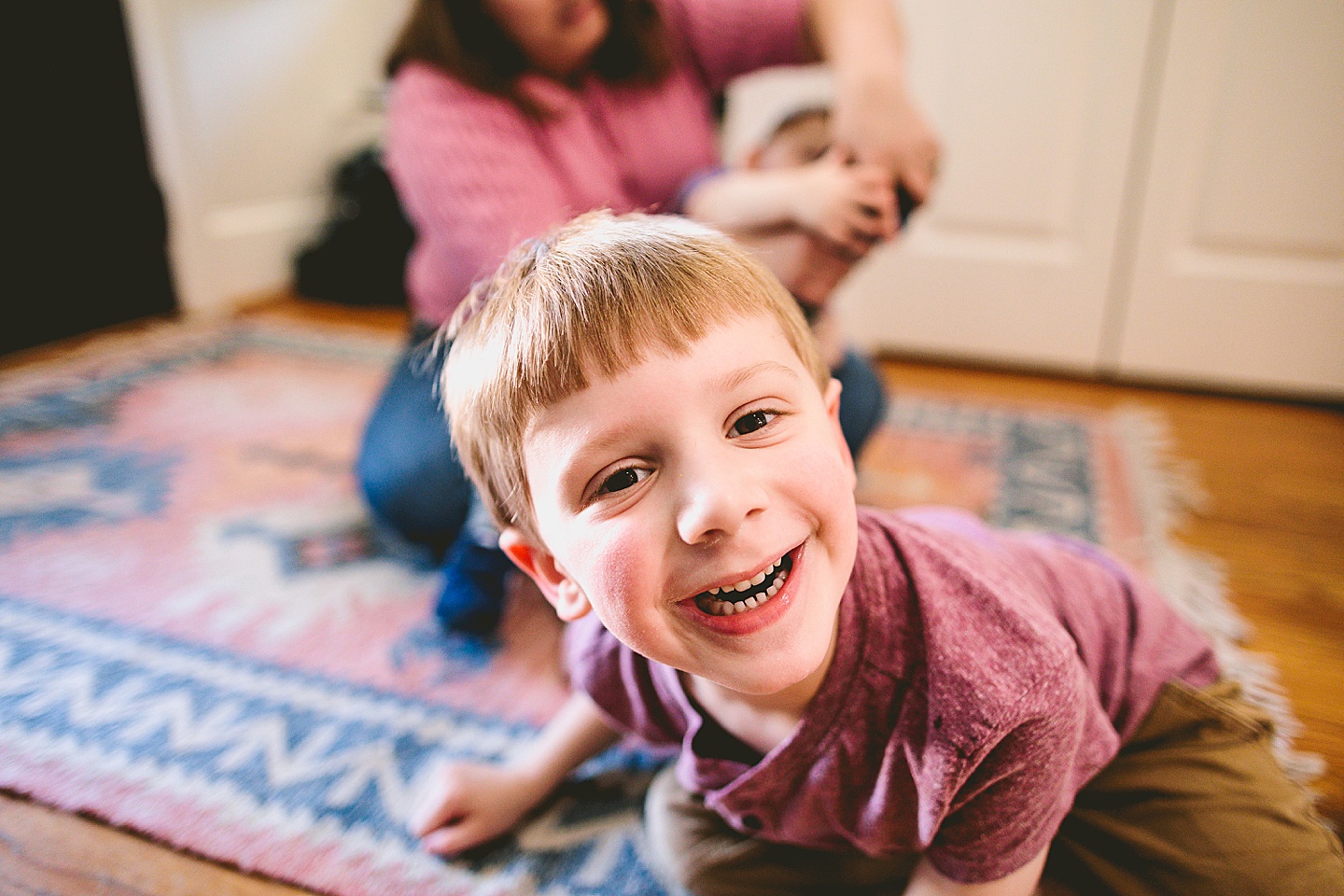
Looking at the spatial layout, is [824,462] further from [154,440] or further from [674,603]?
[154,440]

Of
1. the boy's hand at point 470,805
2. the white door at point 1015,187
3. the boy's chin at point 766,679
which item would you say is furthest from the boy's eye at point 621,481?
the white door at point 1015,187

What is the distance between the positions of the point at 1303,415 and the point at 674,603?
1564mm

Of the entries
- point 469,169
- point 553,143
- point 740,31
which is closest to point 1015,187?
point 740,31

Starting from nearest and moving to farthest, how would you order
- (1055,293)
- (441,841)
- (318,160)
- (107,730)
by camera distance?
(441,841) < (107,730) < (1055,293) < (318,160)

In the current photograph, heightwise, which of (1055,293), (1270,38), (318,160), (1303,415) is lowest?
(1303,415)

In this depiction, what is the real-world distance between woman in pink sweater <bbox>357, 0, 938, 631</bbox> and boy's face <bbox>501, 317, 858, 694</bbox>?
425mm

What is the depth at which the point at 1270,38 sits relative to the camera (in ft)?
4.65

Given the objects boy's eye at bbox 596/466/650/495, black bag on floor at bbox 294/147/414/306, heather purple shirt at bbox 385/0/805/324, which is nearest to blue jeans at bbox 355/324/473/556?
heather purple shirt at bbox 385/0/805/324

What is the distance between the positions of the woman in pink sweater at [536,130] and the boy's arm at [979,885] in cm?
48

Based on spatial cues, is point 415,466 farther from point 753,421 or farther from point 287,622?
point 753,421

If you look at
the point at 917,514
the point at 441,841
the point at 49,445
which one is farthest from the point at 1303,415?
the point at 49,445

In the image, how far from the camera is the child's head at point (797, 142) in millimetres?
902

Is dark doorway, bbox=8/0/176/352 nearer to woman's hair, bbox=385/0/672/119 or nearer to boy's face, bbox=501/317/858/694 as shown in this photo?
woman's hair, bbox=385/0/672/119

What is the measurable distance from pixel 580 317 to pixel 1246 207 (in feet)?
5.12
